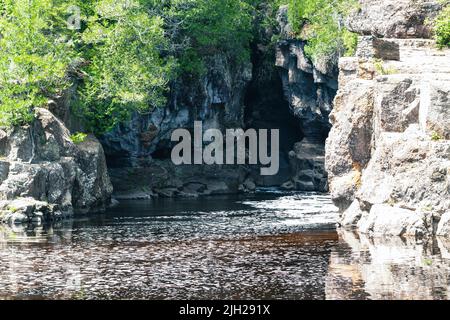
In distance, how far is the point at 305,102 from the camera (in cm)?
9494

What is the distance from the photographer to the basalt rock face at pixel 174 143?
8800 centimetres

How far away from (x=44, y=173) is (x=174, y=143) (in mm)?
25883

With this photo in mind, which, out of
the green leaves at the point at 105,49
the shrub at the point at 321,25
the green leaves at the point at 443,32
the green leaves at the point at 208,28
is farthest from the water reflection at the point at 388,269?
the green leaves at the point at 208,28

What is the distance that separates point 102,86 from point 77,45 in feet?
19.2

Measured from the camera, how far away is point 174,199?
3442 inches

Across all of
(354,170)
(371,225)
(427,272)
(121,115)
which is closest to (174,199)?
(121,115)

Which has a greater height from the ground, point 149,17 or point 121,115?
point 149,17

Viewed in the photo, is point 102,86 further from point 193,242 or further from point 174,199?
point 193,242

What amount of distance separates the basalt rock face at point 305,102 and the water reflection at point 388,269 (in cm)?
3872

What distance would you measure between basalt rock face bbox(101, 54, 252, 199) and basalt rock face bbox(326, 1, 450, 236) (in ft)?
86.4

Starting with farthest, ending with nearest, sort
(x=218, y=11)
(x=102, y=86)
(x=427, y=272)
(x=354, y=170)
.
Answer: (x=218, y=11), (x=102, y=86), (x=354, y=170), (x=427, y=272)

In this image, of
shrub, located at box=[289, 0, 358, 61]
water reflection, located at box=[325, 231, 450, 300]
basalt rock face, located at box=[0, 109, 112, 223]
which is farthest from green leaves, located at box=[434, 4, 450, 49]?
basalt rock face, located at box=[0, 109, 112, 223]

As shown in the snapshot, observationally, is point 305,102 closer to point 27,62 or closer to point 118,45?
point 118,45

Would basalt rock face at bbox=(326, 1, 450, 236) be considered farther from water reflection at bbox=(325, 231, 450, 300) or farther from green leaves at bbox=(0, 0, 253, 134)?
green leaves at bbox=(0, 0, 253, 134)
